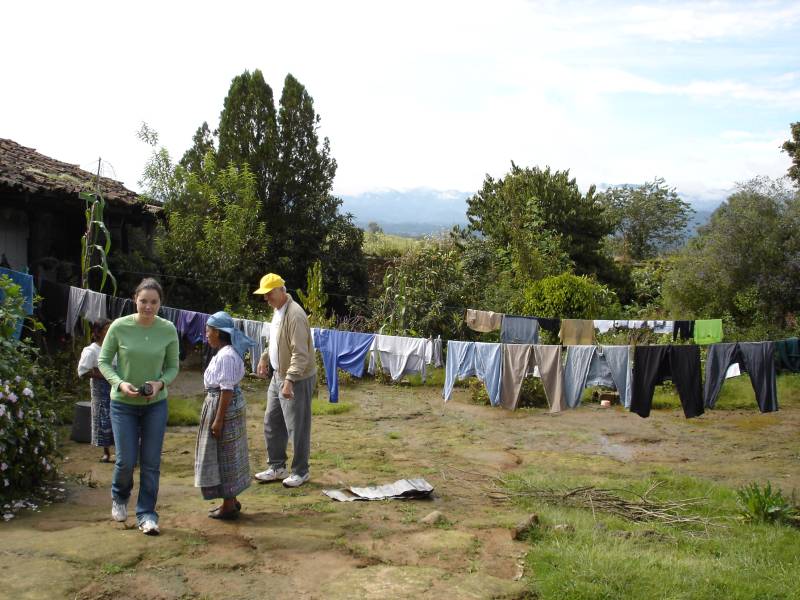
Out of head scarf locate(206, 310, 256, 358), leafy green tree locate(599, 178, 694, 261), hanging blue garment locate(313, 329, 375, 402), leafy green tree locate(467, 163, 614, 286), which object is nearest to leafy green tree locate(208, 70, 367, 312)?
leafy green tree locate(467, 163, 614, 286)

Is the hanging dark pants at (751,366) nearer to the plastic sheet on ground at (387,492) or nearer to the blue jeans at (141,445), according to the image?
the plastic sheet on ground at (387,492)

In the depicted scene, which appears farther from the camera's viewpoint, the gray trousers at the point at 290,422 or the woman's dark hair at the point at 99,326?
the woman's dark hair at the point at 99,326

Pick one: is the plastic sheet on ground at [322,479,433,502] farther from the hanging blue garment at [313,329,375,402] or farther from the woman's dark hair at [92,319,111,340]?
the hanging blue garment at [313,329,375,402]

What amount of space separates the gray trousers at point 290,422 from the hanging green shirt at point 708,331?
26.7 ft

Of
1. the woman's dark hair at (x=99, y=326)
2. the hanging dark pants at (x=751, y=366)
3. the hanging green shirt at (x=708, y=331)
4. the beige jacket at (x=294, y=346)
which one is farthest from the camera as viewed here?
the hanging green shirt at (x=708, y=331)

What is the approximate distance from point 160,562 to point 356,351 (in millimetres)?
5591

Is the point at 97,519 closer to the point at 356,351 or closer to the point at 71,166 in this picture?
the point at 356,351

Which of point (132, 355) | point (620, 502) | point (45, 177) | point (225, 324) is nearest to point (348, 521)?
point (225, 324)

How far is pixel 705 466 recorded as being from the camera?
29.8 ft

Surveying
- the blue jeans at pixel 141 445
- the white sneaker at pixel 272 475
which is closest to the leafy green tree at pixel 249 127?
the white sneaker at pixel 272 475

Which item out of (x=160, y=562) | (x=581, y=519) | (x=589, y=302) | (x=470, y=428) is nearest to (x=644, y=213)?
(x=589, y=302)

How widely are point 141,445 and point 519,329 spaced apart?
8775 mm

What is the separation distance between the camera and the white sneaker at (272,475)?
269 inches

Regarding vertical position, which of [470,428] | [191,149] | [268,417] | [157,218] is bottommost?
[470,428]
